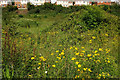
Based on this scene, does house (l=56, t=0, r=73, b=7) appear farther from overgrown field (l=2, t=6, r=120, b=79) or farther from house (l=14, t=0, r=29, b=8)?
overgrown field (l=2, t=6, r=120, b=79)

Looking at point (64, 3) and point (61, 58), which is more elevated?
point (64, 3)

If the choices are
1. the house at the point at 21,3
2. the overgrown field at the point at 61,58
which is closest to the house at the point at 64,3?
the house at the point at 21,3

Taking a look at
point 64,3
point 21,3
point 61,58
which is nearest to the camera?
point 61,58

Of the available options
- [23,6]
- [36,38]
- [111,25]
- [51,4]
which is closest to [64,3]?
[51,4]

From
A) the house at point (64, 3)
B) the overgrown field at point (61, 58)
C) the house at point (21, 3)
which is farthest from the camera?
the house at point (21, 3)

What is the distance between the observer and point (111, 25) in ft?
27.9

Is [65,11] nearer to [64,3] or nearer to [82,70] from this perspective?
[64,3]

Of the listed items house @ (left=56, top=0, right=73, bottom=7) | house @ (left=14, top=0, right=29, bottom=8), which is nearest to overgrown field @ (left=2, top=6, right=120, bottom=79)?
house @ (left=56, top=0, right=73, bottom=7)

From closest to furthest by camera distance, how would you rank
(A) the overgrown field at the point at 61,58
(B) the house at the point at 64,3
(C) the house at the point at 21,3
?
(A) the overgrown field at the point at 61,58 → (B) the house at the point at 64,3 → (C) the house at the point at 21,3

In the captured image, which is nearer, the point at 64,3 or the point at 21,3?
the point at 64,3

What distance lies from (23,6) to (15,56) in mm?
10012

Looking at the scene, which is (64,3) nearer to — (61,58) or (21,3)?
(21,3)

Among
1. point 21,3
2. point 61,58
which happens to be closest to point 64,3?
point 21,3

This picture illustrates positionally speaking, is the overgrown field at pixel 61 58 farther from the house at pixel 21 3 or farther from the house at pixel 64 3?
the house at pixel 21 3
